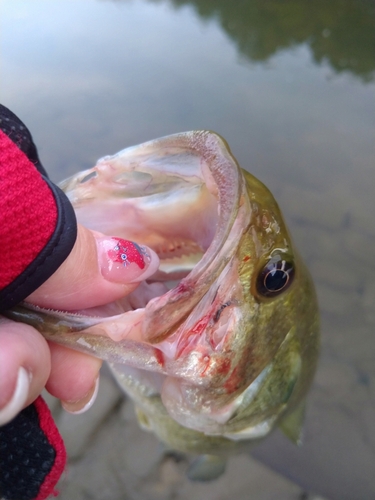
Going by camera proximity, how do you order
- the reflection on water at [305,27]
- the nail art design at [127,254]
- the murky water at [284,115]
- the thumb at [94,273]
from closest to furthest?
the thumb at [94,273] < the nail art design at [127,254] < the murky water at [284,115] < the reflection on water at [305,27]

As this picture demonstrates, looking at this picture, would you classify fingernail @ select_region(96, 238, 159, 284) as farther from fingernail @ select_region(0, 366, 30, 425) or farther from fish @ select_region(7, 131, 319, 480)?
fingernail @ select_region(0, 366, 30, 425)

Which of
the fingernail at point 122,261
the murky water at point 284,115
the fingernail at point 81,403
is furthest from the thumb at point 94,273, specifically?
the murky water at point 284,115

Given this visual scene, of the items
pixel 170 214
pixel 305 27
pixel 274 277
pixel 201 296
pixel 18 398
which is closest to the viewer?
pixel 18 398

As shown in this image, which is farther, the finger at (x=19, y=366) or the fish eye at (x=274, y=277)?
the fish eye at (x=274, y=277)

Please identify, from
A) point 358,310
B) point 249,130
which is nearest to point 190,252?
point 358,310

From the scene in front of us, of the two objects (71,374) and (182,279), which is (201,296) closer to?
(182,279)

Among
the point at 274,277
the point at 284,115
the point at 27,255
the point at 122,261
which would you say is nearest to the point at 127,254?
the point at 122,261

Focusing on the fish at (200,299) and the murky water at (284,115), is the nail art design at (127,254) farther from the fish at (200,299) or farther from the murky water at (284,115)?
the murky water at (284,115)

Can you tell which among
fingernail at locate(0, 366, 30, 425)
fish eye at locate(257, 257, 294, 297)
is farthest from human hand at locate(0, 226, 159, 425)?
fish eye at locate(257, 257, 294, 297)
